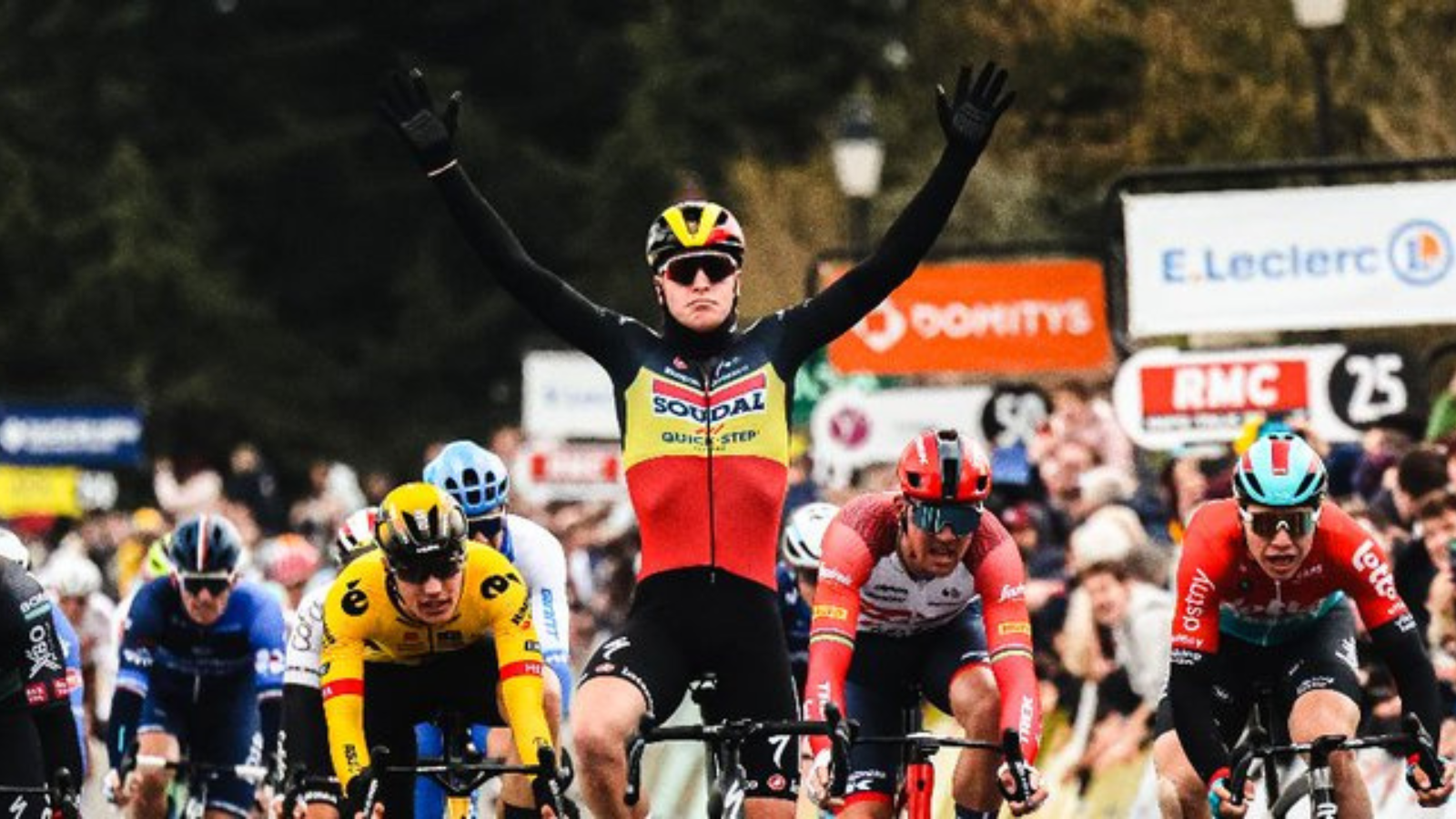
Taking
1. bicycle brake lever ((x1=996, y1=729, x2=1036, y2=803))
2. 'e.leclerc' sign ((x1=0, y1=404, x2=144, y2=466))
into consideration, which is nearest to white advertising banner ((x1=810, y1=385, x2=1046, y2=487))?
bicycle brake lever ((x1=996, y1=729, x2=1036, y2=803))

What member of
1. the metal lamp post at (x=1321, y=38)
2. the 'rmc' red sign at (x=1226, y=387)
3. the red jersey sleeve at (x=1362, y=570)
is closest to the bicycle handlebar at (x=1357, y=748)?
the red jersey sleeve at (x=1362, y=570)

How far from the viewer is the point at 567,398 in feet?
111

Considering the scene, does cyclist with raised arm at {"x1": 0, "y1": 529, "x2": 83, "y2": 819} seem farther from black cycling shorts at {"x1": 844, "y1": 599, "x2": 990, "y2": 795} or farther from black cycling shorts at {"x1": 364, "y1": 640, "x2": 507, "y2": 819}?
black cycling shorts at {"x1": 844, "y1": 599, "x2": 990, "y2": 795}

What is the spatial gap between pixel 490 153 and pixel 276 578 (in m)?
47.4

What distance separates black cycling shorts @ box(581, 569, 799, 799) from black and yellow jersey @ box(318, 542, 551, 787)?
0.79 metres

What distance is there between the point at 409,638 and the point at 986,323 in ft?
37.1

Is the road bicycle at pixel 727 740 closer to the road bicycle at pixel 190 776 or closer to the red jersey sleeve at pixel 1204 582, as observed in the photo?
the red jersey sleeve at pixel 1204 582

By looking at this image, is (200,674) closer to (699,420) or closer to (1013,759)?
(699,420)

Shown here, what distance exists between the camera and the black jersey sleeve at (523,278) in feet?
41.7

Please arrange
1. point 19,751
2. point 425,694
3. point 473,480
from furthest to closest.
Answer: point 473,480 < point 425,694 < point 19,751

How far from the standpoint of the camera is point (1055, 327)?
24797 millimetres

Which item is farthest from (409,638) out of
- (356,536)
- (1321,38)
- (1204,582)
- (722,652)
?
(1321,38)

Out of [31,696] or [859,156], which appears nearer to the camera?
[31,696]

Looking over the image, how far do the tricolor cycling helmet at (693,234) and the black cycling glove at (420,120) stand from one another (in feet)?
2.51
